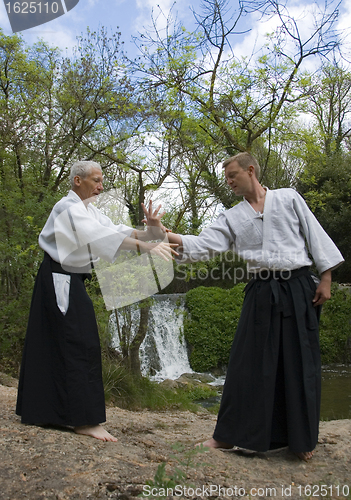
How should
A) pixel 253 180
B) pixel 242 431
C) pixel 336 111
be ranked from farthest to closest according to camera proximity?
pixel 336 111
pixel 253 180
pixel 242 431

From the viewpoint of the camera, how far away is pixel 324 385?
926 centimetres

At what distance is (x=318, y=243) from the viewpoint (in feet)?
9.32

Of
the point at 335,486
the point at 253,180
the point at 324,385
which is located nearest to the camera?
the point at 335,486

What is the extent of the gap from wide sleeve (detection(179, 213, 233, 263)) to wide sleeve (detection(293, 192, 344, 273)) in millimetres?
514

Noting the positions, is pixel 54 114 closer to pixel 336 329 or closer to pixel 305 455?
pixel 305 455

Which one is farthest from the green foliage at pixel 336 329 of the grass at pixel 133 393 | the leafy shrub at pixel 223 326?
the grass at pixel 133 393

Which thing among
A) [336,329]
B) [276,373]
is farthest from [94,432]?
[336,329]

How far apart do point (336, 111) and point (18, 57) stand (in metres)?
15.7

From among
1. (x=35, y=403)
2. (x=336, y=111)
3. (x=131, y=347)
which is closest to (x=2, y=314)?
(x=131, y=347)

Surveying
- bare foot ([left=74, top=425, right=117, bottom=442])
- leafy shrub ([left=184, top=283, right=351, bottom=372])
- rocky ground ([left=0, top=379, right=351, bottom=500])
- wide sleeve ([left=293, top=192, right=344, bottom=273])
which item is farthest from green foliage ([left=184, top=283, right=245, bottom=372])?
wide sleeve ([left=293, top=192, right=344, bottom=273])

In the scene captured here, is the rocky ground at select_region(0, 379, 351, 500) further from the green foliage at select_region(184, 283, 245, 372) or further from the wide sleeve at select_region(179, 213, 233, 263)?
A: the green foliage at select_region(184, 283, 245, 372)

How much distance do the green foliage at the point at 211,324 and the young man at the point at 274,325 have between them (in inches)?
327

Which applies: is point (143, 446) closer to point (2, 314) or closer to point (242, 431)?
point (242, 431)

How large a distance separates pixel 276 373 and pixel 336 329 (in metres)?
10.6
